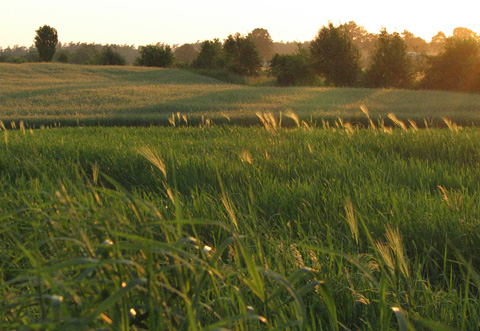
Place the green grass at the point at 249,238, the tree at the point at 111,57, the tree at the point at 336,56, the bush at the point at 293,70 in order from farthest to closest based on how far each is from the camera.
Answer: the tree at the point at 111,57 → the bush at the point at 293,70 → the tree at the point at 336,56 → the green grass at the point at 249,238

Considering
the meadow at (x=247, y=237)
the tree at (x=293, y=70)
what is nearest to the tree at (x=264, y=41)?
the tree at (x=293, y=70)

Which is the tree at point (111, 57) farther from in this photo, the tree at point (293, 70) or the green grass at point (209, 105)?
the green grass at point (209, 105)

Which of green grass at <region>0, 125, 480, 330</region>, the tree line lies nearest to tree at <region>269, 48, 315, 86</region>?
the tree line

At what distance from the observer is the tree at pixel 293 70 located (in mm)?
29375

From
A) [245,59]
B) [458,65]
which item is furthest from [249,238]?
[245,59]

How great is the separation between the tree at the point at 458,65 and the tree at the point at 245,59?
14220mm

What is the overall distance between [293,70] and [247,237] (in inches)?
1132

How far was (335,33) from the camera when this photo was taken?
87.9 ft

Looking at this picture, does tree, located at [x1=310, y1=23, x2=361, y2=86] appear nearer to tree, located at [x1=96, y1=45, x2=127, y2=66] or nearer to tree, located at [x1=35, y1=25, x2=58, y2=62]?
tree, located at [x1=96, y1=45, x2=127, y2=66]

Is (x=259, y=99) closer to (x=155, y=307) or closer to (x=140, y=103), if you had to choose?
(x=140, y=103)

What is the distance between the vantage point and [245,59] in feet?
109

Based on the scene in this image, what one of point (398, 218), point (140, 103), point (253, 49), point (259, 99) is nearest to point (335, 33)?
point (253, 49)

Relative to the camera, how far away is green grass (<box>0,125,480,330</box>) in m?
0.81

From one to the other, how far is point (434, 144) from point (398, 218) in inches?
92.0
